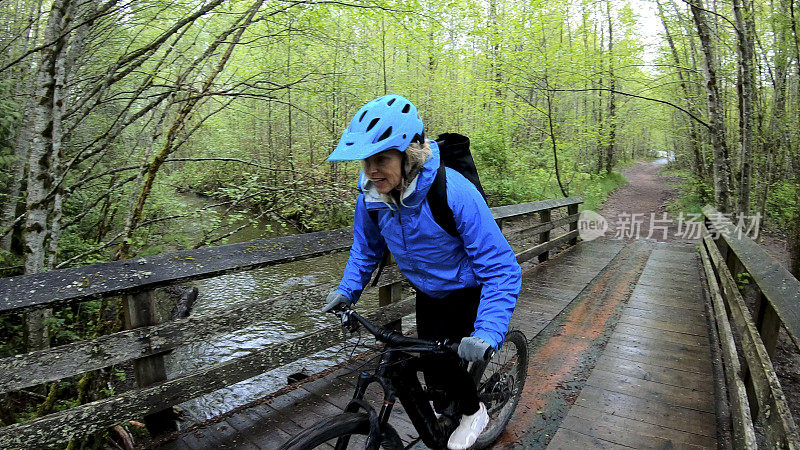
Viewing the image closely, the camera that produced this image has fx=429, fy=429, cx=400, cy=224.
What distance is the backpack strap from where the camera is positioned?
1927 millimetres

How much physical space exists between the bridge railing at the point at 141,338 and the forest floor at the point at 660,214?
13.4 ft

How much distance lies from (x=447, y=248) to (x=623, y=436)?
2149mm

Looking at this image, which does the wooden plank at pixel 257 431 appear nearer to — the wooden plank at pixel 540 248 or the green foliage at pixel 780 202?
the wooden plank at pixel 540 248

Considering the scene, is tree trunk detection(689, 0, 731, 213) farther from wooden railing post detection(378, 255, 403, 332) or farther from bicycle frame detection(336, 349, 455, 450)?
bicycle frame detection(336, 349, 455, 450)

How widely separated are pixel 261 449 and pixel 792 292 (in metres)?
3.34

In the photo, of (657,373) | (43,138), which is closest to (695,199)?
(657,373)

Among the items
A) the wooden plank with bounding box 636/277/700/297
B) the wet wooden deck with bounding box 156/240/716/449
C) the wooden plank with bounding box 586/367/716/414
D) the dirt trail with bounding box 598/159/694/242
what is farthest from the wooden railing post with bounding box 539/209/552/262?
the dirt trail with bounding box 598/159/694/242

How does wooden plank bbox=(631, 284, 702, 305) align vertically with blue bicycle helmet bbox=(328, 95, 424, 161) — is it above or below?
below

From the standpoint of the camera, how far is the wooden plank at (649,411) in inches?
122

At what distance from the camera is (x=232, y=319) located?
280 cm

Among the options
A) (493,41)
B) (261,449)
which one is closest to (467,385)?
(261,449)

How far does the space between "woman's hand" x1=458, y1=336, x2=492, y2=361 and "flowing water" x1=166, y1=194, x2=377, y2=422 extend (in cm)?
113

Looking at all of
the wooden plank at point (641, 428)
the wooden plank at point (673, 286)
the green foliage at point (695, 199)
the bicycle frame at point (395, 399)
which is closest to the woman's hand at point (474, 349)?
the bicycle frame at point (395, 399)

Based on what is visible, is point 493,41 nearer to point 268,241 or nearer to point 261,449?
point 268,241
